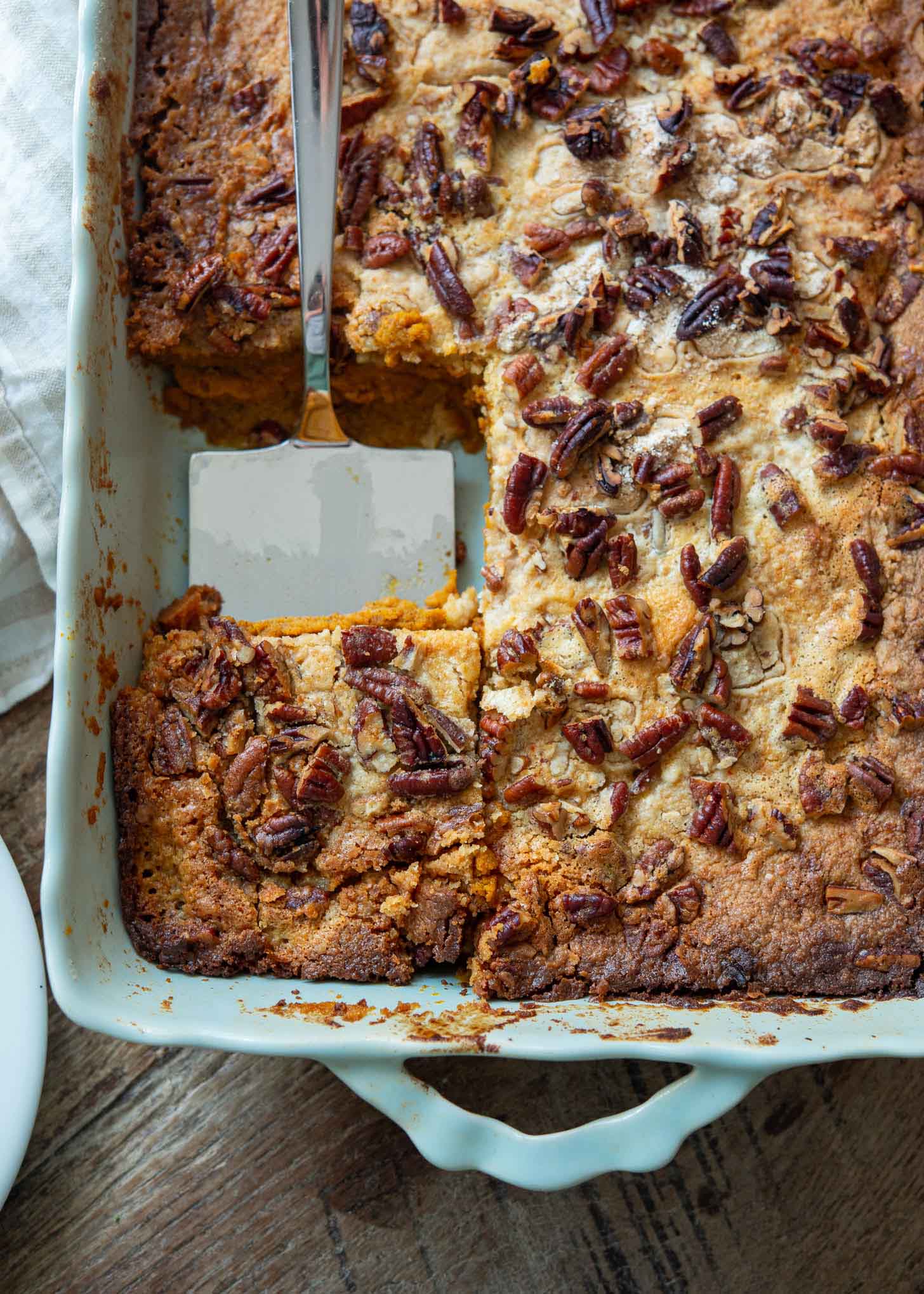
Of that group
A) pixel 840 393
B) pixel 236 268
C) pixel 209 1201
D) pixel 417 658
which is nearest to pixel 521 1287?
pixel 209 1201

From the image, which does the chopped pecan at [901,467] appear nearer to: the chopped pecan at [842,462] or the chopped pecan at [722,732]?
the chopped pecan at [842,462]

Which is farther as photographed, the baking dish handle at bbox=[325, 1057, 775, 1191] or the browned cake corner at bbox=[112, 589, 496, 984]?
the browned cake corner at bbox=[112, 589, 496, 984]

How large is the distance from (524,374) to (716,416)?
1.40ft

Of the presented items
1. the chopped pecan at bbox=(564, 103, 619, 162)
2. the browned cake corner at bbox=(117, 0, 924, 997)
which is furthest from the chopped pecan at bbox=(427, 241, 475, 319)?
the chopped pecan at bbox=(564, 103, 619, 162)

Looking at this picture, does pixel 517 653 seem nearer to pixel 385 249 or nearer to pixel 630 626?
pixel 630 626

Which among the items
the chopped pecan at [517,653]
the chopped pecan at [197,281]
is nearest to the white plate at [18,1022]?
the chopped pecan at [517,653]

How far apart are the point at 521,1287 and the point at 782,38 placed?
2.92 meters

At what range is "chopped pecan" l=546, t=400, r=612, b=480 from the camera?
233 cm

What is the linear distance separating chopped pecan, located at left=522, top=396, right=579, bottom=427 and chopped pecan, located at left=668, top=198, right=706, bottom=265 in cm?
42

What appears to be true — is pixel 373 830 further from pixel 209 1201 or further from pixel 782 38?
pixel 782 38

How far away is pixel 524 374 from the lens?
2.38 meters

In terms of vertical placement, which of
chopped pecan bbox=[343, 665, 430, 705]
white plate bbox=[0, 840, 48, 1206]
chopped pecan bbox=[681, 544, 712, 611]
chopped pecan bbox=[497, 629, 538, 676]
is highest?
chopped pecan bbox=[681, 544, 712, 611]

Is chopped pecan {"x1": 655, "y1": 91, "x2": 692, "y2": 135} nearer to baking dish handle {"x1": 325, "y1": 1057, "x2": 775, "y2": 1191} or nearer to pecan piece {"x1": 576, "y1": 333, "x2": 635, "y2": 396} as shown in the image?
pecan piece {"x1": 576, "y1": 333, "x2": 635, "y2": 396}

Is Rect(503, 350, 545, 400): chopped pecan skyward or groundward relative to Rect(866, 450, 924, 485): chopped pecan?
skyward
